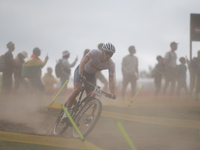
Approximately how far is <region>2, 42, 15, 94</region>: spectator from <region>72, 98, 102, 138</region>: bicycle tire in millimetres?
4964

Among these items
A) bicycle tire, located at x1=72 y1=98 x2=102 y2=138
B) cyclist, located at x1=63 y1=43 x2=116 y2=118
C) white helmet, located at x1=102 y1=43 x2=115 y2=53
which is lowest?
bicycle tire, located at x1=72 y1=98 x2=102 y2=138

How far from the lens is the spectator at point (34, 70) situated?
9.34 m

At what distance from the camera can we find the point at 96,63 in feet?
17.1

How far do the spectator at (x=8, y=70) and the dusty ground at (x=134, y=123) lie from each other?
1.27 ft

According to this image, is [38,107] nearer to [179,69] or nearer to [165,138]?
[165,138]

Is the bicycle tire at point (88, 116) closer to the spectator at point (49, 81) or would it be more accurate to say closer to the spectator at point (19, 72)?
the spectator at point (19, 72)

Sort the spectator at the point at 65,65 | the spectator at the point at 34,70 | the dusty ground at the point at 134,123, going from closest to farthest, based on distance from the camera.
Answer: the dusty ground at the point at 134,123, the spectator at the point at 34,70, the spectator at the point at 65,65

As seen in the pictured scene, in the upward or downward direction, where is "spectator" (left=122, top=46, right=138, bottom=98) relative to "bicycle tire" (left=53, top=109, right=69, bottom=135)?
upward

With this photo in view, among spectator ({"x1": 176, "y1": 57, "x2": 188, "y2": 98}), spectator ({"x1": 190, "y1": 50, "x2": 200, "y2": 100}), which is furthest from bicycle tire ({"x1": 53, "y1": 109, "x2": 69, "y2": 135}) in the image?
spectator ({"x1": 176, "y1": 57, "x2": 188, "y2": 98})

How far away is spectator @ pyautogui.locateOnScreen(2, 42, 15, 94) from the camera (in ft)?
29.4

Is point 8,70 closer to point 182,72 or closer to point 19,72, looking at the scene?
point 19,72

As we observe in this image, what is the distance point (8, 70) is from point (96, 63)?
5.03 meters

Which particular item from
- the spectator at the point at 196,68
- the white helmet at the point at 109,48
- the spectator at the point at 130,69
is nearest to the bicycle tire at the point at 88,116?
the white helmet at the point at 109,48

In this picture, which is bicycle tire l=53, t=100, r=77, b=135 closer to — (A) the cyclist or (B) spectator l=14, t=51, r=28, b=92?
(A) the cyclist
